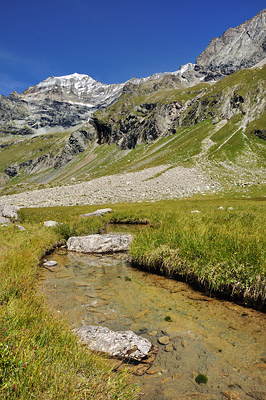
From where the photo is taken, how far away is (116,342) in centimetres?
703

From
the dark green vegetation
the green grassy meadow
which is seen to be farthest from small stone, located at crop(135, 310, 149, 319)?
the dark green vegetation

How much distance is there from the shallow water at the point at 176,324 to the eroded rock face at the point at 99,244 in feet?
14.9

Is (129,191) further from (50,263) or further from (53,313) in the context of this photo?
(53,313)

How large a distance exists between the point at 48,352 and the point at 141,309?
230 inches

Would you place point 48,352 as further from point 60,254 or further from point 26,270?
point 60,254

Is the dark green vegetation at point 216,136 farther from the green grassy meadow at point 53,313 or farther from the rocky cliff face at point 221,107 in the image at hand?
the green grassy meadow at point 53,313

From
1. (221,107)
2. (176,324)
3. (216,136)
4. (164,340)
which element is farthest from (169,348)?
(221,107)

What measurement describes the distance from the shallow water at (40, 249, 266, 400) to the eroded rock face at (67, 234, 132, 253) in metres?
4.54

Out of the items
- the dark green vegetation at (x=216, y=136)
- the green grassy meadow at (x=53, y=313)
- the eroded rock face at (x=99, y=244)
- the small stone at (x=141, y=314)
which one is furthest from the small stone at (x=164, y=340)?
the dark green vegetation at (x=216, y=136)

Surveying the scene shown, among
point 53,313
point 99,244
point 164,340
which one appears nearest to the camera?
point 53,313

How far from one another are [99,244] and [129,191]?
44.6 metres

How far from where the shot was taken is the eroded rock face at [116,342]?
6.68 meters

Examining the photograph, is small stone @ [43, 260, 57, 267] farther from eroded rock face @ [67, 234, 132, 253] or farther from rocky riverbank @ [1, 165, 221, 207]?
rocky riverbank @ [1, 165, 221, 207]

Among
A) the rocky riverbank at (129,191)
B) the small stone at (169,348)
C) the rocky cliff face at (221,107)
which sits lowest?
the rocky riverbank at (129,191)
